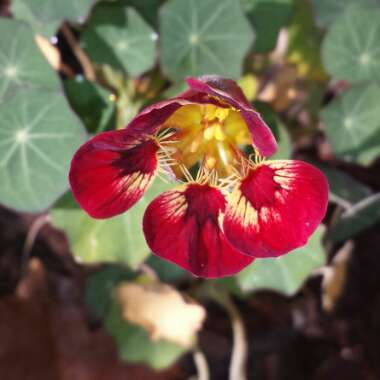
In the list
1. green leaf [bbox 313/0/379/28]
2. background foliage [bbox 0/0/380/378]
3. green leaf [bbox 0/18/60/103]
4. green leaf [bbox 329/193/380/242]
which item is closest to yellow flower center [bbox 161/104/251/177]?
background foliage [bbox 0/0/380/378]

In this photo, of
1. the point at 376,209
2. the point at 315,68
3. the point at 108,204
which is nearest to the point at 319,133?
the point at 315,68

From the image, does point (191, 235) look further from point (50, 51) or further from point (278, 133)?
point (50, 51)

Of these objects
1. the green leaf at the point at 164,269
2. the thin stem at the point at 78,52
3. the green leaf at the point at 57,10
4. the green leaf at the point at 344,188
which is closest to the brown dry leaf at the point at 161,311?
the green leaf at the point at 164,269

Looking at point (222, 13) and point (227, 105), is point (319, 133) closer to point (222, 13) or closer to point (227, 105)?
point (222, 13)

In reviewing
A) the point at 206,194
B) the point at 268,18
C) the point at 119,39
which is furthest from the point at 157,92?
the point at 206,194

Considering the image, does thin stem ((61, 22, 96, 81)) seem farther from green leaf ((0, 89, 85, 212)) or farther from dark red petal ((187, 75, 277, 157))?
dark red petal ((187, 75, 277, 157))

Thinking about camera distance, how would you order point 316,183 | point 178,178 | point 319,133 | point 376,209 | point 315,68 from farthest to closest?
1. point 319,133
2. point 315,68
3. point 376,209
4. point 178,178
5. point 316,183
